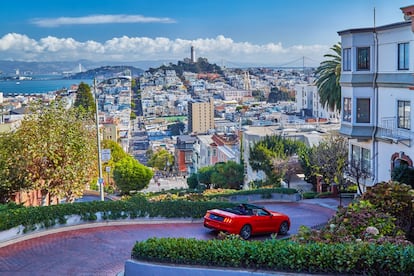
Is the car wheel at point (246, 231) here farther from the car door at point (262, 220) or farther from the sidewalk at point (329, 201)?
the sidewalk at point (329, 201)

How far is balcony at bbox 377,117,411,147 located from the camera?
23.4 metres

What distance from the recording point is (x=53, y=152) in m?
19.8

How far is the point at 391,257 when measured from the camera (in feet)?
26.9

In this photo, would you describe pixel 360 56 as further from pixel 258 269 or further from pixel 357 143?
pixel 258 269

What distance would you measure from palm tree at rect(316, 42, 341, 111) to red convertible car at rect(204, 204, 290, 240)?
70.1 feet

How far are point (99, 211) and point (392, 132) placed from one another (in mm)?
14095

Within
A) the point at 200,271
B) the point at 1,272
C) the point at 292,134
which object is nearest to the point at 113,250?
the point at 1,272

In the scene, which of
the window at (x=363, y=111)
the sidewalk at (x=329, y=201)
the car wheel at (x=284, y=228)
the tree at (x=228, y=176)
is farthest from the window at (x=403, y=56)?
the tree at (x=228, y=176)

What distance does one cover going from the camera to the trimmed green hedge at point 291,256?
8227mm

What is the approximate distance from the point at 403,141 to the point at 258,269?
54.6ft

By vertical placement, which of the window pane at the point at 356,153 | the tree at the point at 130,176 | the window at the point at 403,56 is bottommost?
the tree at the point at 130,176

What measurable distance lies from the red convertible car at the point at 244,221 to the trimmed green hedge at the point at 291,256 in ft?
19.1

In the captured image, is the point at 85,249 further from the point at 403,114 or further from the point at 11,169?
the point at 403,114

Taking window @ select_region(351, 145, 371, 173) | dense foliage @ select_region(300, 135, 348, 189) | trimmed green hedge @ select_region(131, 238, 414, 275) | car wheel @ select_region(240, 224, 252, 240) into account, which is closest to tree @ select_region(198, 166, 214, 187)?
dense foliage @ select_region(300, 135, 348, 189)
